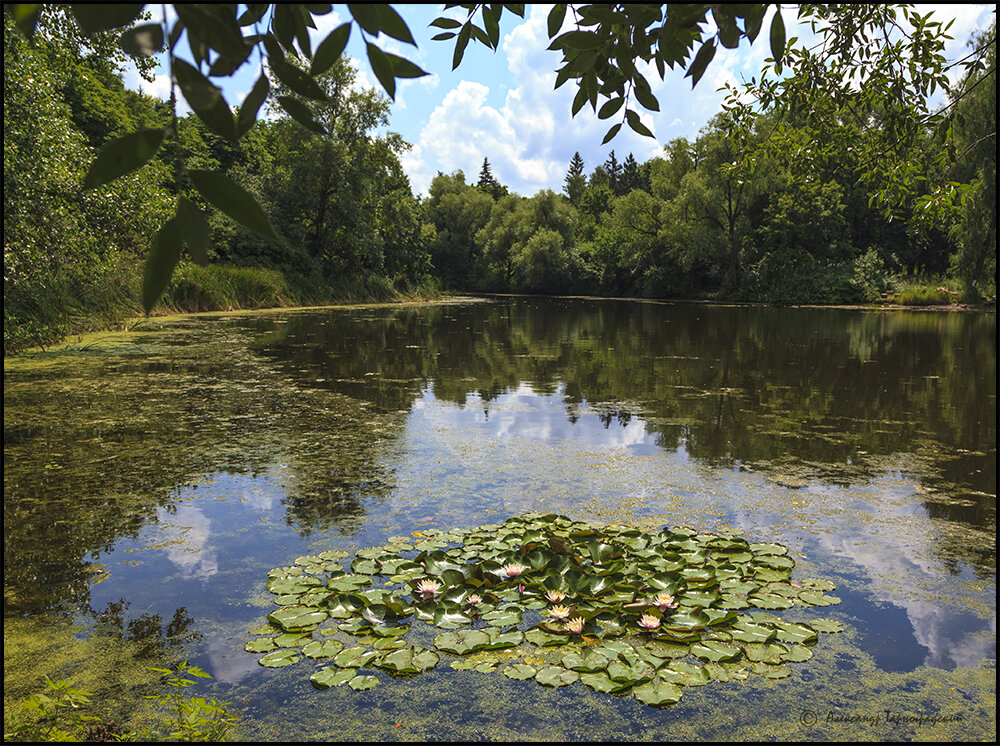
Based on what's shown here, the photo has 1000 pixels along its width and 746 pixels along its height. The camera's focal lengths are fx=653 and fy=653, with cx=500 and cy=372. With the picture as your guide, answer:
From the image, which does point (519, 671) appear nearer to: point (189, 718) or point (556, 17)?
point (189, 718)

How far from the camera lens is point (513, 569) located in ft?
9.17

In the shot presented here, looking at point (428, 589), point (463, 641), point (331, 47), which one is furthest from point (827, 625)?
point (331, 47)

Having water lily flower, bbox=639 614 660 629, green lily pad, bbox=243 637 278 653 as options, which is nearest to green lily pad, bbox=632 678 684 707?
water lily flower, bbox=639 614 660 629

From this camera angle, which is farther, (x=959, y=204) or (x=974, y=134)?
(x=974, y=134)

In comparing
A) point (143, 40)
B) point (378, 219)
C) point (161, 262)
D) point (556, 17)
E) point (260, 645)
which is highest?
point (378, 219)

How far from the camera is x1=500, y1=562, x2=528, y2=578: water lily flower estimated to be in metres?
2.79

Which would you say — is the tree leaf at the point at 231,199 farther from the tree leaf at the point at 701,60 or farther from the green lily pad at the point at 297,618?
the green lily pad at the point at 297,618

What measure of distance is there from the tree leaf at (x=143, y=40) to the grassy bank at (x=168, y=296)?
12.1 inches

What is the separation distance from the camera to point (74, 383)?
704 centimetres

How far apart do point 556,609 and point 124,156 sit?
84.4 inches

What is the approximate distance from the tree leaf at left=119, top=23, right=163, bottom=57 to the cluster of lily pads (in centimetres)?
190

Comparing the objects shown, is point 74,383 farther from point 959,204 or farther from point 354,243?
point 354,243

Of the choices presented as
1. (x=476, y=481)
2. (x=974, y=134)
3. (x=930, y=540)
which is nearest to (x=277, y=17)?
(x=476, y=481)

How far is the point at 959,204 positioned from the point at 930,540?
219 cm
